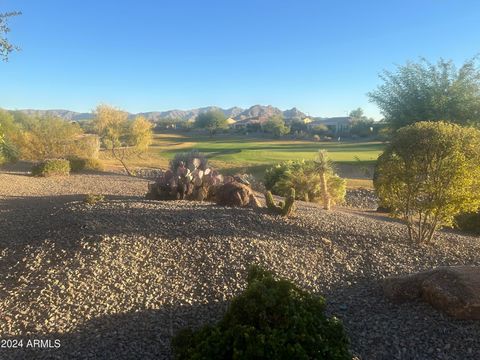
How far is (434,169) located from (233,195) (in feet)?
16.6

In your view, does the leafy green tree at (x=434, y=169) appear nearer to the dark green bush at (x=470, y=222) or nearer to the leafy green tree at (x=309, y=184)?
the dark green bush at (x=470, y=222)

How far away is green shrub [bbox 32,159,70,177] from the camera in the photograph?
2077cm

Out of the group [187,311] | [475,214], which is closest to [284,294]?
[187,311]

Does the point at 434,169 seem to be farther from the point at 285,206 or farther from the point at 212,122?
the point at 212,122

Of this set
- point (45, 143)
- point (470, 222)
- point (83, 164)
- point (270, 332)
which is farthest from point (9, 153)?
point (270, 332)

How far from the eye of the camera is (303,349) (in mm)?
3604

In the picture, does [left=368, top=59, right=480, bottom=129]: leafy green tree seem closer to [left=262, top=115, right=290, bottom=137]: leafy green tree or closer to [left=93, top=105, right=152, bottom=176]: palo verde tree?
[left=93, top=105, right=152, bottom=176]: palo verde tree

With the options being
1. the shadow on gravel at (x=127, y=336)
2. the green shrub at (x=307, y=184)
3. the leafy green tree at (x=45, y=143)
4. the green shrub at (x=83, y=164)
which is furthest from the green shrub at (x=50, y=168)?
the shadow on gravel at (x=127, y=336)

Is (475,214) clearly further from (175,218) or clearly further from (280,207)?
(175,218)

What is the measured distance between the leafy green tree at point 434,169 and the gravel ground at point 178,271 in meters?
0.97

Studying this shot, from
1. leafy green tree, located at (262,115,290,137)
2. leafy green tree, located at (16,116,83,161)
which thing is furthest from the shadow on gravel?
leafy green tree, located at (262,115,290,137)

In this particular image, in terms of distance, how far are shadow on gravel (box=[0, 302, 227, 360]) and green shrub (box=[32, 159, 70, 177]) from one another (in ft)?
58.6

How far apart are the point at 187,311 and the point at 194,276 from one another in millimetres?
1049

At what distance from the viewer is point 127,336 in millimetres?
4852
